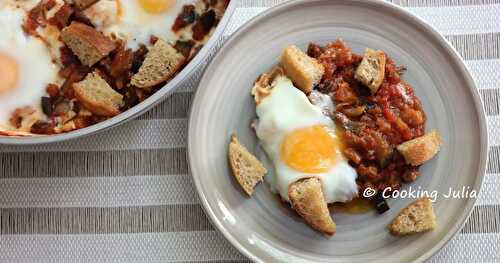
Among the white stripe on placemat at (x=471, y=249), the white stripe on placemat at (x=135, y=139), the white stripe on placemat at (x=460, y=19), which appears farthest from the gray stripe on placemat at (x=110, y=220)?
the white stripe on placemat at (x=460, y=19)

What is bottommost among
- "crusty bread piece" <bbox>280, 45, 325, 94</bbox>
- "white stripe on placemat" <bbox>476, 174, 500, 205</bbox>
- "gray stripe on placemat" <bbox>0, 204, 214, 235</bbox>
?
"white stripe on placemat" <bbox>476, 174, 500, 205</bbox>

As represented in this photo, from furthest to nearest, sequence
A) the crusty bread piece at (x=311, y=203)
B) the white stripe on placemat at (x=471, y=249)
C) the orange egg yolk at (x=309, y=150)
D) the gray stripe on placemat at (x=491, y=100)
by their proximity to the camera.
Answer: the gray stripe on placemat at (x=491, y=100) → the white stripe on placemat at (x=471, y=249) → the orange egg yolk at (x=309, y=150) → the crusty bread piece at (x=311, y=203)

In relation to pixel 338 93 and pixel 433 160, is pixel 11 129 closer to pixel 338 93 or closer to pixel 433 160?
pixel 338 93

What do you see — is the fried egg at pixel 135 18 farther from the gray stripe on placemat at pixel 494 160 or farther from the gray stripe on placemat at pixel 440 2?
the gray stripe on placemat at pixel 494 160

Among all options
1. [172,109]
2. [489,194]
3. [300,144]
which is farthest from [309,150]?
[489,194]

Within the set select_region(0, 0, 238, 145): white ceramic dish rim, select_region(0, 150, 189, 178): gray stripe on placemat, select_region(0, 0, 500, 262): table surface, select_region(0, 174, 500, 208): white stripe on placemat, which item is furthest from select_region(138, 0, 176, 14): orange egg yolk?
select_region(0, 174, 500, 208): white stripe on placemat

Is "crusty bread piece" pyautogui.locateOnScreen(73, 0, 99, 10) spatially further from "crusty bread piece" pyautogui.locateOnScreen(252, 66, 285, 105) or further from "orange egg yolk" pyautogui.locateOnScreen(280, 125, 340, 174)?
"orange egg yolk" pyautogui.locateOnScreen(280, 125, 340, 174)
